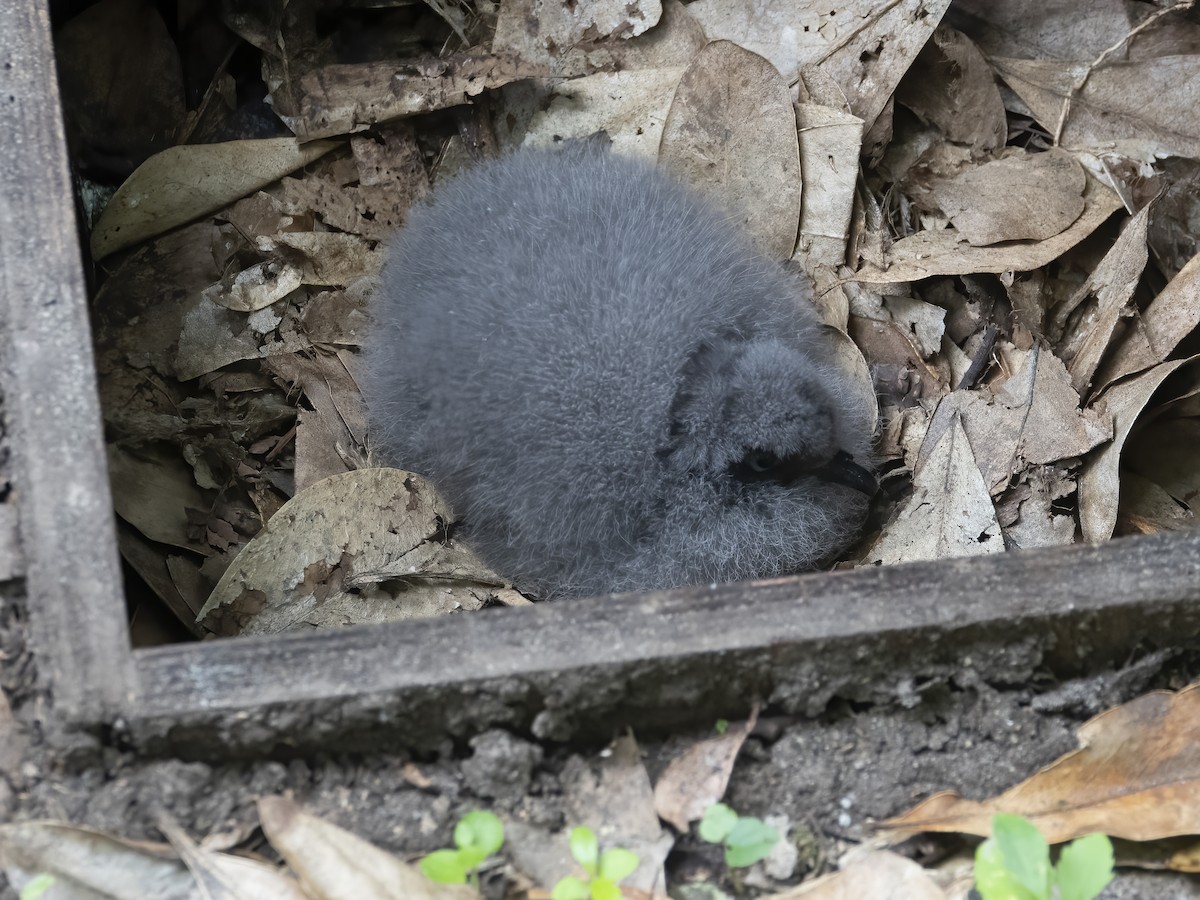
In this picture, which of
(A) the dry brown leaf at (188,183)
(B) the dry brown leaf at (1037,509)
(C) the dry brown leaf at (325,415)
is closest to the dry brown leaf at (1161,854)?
Result: (B) the dry brown leaf at (1037,509)

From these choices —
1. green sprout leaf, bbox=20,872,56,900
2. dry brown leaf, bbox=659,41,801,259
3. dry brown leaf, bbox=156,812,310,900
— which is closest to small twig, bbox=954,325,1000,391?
dry brown leaf, bbox=659,41,801,259

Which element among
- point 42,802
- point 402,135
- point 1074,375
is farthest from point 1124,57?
point 42,802

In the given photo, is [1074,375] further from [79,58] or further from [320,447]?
[79,58]

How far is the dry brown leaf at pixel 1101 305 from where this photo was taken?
265cm

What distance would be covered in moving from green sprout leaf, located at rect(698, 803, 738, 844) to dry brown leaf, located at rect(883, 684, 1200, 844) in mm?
240

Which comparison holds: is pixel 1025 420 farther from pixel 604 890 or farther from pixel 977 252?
pixel 604 890

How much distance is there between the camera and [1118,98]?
2.96 meters

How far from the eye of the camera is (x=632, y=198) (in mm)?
2645

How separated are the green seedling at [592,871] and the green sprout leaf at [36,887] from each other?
25.3 inches

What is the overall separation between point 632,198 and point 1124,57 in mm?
1371

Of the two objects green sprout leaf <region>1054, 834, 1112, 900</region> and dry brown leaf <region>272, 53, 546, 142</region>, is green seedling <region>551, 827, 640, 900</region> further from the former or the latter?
dry brown leaf <region>272, 53, 546, 142</region>

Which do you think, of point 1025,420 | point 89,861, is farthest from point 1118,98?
point 89,861

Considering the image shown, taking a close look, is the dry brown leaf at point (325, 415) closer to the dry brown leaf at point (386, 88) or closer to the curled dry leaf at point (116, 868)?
the dry brown leaf at point (386, 88)

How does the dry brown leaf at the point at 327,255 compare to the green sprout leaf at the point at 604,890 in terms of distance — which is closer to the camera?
the green sprout leaf at the point at 604,890
